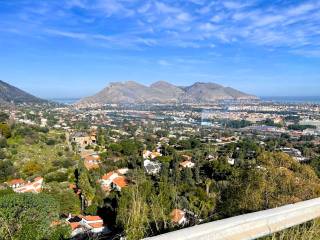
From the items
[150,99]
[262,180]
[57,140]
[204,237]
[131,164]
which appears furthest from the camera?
[150,99]

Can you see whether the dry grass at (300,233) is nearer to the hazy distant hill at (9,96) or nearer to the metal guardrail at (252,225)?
the metal guardrail at (252,225)

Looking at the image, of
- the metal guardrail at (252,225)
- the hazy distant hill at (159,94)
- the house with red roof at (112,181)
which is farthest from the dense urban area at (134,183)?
the hazy distant hill at (159,94)

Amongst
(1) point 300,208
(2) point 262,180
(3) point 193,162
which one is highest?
(1) point 300,208

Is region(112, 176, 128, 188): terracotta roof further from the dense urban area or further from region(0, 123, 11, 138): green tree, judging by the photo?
region(0, 123, 11, 138): green tree

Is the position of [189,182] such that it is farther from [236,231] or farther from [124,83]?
[124,83]

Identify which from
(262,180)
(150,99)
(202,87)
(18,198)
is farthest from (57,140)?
(202,87)

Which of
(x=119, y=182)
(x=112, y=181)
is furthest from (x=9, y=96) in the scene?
(x=119, y=182)
